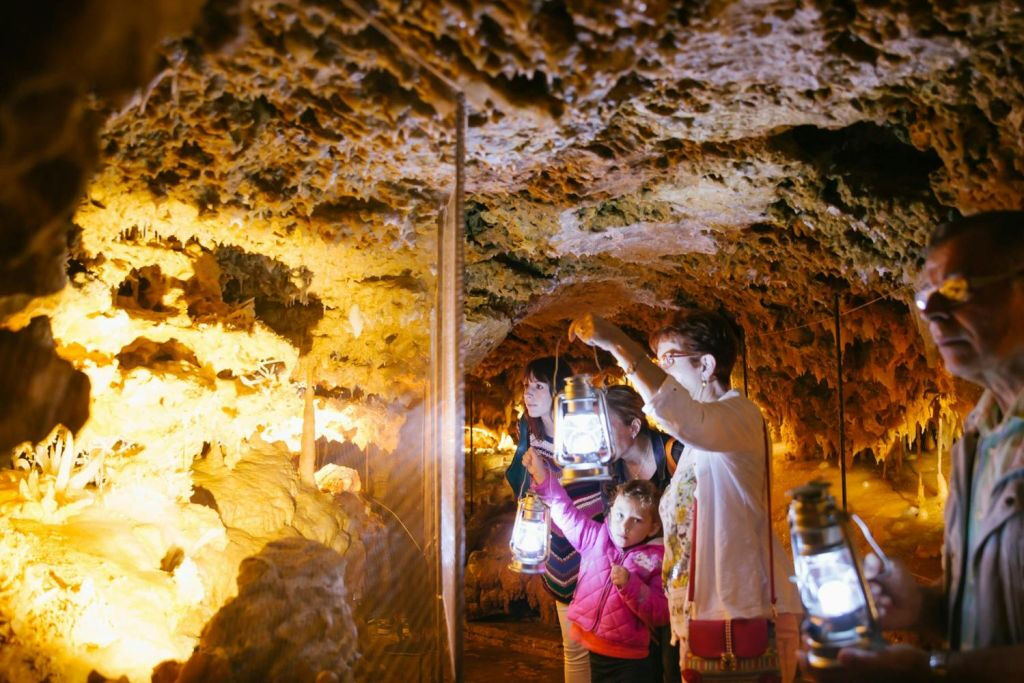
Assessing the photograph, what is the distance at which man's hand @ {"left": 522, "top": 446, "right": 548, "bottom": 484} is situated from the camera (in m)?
4.51

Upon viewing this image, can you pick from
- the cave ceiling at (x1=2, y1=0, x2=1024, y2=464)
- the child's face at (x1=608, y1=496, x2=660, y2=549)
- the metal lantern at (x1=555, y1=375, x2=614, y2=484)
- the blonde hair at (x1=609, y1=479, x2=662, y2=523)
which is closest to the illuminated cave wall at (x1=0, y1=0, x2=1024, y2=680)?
the cave ceiling at (x1=2, y1=0, x2=1024, y2=464)

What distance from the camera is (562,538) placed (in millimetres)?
4359

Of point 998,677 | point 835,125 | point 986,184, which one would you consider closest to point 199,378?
point 835,125

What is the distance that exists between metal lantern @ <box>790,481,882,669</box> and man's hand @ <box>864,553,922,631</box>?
A: 18cm

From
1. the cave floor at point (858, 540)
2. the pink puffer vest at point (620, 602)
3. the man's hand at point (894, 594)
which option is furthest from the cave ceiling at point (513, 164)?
the cave floor at point (858, 540)

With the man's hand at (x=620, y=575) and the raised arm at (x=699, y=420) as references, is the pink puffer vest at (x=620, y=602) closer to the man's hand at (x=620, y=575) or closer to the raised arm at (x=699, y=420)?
the man's hand at (x=620, y=575)

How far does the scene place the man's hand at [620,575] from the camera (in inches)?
147

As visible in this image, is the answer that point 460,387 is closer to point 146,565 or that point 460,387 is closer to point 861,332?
point 146,565

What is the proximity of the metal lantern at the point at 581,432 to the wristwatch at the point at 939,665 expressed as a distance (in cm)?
176

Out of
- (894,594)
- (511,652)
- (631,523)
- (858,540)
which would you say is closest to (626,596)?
(631,523)

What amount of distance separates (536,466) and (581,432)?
1211 millimetres

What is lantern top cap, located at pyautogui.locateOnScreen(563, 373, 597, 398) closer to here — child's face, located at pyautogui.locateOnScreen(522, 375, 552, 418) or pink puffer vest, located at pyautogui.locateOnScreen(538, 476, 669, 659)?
pink puffer vest, located at pyautogui.locateOnScreen(538, 476, 669, 659)

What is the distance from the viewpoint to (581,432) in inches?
134

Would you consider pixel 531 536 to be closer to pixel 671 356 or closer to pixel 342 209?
Answer: pixel 671 356
